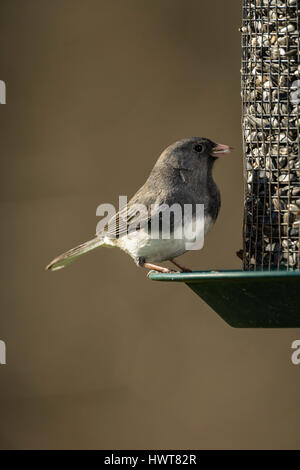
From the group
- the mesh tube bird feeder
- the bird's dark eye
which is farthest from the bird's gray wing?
the mesh tube bird feeder

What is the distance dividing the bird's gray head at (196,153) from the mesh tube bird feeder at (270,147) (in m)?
0.22

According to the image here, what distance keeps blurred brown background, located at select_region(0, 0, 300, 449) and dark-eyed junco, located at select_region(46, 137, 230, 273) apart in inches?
62.0

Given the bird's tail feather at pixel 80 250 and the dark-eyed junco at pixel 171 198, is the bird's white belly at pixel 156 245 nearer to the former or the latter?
the dark-eyed junco at pixel 171 198

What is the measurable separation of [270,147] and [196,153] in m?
0.41

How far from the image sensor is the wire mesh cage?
3.19 m

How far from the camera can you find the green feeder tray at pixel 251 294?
8.89 feet

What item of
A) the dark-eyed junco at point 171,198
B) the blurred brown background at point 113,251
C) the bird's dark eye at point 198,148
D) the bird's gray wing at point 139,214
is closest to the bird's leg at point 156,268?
the dark-eyed junco at point 171,198

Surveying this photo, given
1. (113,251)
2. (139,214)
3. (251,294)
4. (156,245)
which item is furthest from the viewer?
Answer: (113,251)

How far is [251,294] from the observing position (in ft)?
9.55

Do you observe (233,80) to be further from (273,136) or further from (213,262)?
(273,136)

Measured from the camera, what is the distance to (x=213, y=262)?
5.19 metres

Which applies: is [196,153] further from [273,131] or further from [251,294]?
[251,294]

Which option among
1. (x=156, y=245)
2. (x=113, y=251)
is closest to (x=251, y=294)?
(x=156, y=245)
